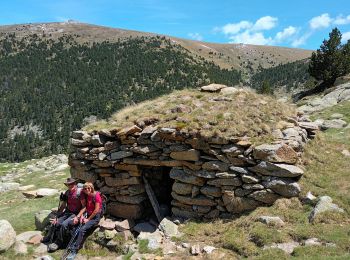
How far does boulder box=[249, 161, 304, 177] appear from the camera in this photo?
1063 cm

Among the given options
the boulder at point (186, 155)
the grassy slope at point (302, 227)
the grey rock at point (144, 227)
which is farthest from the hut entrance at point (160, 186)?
the grassy slope at point (302, 227)

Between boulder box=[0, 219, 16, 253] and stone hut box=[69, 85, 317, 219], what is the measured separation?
121 inches

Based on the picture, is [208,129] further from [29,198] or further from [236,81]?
[236,81]

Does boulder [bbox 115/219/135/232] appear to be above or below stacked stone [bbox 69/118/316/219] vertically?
below

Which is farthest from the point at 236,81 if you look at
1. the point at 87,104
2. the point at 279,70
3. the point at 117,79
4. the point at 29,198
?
the point at 29,198

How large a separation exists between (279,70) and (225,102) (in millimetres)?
185629

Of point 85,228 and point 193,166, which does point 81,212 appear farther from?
point 193,166

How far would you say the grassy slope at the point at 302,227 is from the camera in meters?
8.57

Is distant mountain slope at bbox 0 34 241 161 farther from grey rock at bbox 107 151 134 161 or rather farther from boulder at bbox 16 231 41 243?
grey rock at bbox 107 151 134 161

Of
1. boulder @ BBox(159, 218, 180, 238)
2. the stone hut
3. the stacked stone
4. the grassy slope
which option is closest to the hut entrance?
the stone hut

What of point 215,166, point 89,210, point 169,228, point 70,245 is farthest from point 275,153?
point 70,245

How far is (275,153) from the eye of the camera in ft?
35.3

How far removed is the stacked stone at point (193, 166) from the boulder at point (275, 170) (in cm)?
3

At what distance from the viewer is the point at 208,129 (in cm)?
1156
